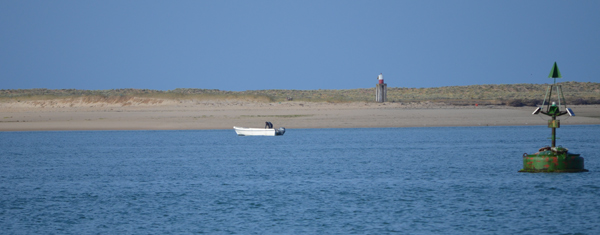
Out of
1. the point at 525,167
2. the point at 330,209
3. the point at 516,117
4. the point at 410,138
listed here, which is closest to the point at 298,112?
the point at 410,138

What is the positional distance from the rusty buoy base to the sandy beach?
97.2 feet

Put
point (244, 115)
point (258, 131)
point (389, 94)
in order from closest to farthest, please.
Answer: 1. point (258, 131)
2. point (244, 115)
3. point (389, 94)

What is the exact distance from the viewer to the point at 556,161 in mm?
25562

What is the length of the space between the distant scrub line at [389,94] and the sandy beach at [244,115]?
3698 mm

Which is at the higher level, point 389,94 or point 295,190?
point 389,94

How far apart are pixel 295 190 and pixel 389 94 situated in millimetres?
74253

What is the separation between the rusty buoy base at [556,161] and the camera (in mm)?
25531

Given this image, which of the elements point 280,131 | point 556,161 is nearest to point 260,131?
point 280,131

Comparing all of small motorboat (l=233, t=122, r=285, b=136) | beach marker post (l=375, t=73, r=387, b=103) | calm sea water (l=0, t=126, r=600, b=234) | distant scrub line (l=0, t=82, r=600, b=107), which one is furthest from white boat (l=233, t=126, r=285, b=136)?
beach marker post (l=375, t=73, r=387, b=103)

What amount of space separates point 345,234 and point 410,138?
34812mm

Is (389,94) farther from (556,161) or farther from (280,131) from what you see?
(556,161)

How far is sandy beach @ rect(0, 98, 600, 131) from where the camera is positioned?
189 feet

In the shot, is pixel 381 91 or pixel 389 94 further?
pixel 389 94

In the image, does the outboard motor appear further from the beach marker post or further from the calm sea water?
the beach marker post
